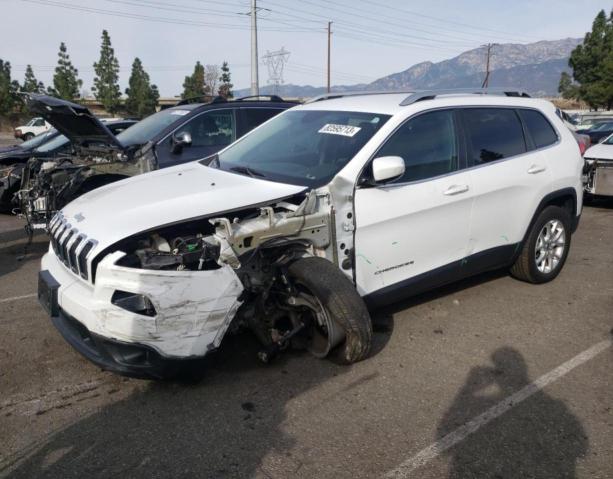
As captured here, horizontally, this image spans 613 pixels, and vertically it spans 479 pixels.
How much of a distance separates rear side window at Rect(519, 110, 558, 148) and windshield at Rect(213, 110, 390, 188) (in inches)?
69.4

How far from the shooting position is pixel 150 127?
7457 mm

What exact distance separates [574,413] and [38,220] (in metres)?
5.74

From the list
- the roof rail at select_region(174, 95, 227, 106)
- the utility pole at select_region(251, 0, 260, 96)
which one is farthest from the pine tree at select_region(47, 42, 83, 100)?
the roof rail at select_region(174, 95, 227, 106)

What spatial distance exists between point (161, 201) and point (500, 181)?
9.22 ft

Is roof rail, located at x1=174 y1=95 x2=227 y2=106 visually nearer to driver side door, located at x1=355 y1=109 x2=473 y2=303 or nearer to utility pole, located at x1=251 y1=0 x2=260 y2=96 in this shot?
driver side door, located at x1=355 y1=109 x2=473 y2=303

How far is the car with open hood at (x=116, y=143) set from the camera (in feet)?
20.2

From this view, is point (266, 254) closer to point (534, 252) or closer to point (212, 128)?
point (534, 252)

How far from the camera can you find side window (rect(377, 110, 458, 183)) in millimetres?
3967

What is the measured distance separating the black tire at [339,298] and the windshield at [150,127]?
168 inches

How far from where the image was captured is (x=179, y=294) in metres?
2.95

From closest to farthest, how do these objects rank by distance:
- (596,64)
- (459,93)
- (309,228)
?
1. (309,228)
2. (459,93)
3. (596,64)

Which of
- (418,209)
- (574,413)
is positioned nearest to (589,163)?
(418,209)

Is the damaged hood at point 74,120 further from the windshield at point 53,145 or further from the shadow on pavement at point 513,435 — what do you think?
the shadow on pavement at point 513,435

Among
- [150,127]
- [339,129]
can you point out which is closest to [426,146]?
[339,129]
